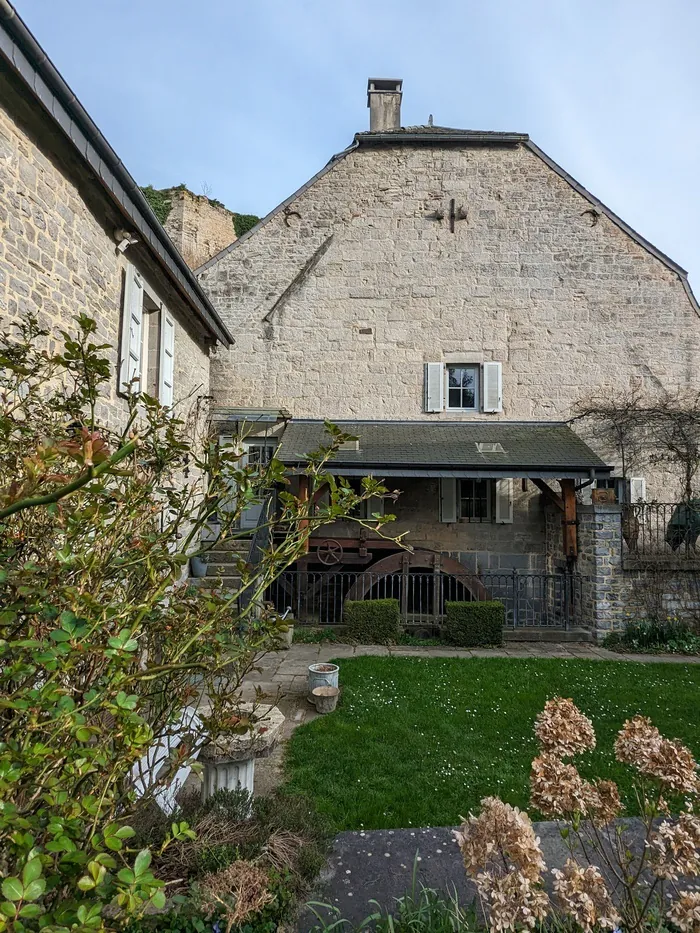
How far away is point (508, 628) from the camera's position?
902 cm

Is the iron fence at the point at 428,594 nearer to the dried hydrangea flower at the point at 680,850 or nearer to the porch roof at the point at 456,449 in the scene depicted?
the porch roof at the point at 456,449

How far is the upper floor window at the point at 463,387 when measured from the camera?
11.5 m

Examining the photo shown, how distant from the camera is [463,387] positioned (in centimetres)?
1185

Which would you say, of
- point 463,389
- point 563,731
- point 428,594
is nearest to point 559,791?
point 563,731

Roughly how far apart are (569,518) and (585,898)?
837 centimetres

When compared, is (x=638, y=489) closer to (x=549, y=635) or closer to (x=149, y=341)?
(x=549, y=635)

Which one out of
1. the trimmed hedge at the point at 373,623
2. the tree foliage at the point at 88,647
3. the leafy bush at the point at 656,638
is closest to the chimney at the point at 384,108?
the trimmed hedge at the point at 373,623

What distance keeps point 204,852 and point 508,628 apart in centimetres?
717

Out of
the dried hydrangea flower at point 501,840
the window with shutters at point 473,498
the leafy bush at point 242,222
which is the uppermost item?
the leafy bush at point 242,222

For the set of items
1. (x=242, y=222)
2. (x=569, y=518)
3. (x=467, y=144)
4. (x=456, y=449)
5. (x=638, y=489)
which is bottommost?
(x=569, y=518)

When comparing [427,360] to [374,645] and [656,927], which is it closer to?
[374,645]

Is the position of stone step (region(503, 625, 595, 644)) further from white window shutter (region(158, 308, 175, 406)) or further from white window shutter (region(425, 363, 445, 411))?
white window shutter (region(158, 308, 175, 406))

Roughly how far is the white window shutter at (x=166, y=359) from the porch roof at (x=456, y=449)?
78.5 inches

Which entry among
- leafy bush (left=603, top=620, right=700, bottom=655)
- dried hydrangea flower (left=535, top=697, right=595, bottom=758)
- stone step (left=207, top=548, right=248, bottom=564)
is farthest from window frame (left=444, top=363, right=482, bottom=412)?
dried hydrangea flower (left=535, top=697, right=595, bottom=758)
